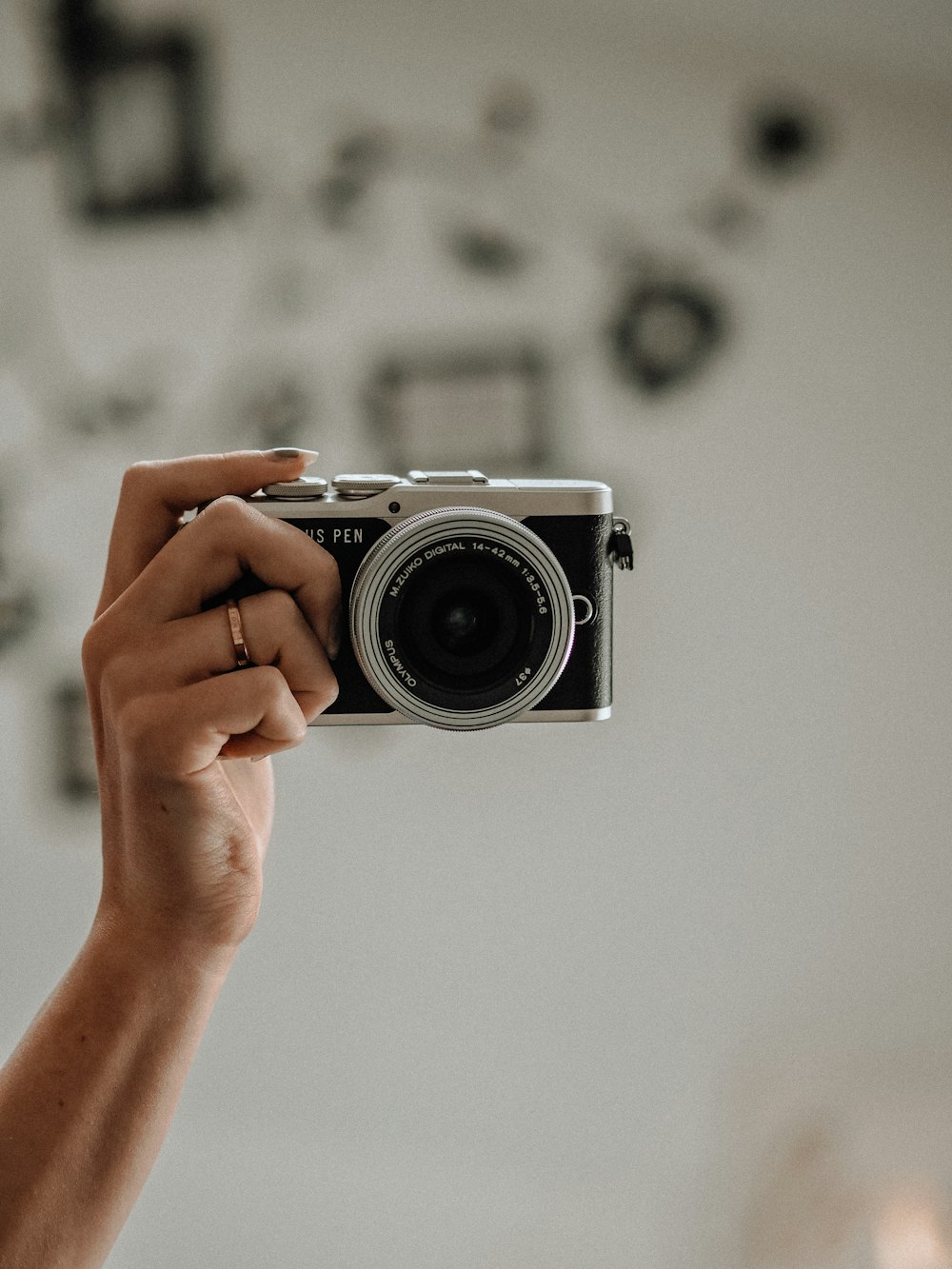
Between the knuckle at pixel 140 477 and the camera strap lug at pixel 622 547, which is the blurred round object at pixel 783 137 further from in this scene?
the knuckle at pixel 140 477

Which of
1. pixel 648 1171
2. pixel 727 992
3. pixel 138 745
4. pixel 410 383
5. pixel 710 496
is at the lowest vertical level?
pixel 648 1171

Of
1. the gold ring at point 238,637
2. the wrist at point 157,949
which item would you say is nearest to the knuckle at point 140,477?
the gold ring at point 238,637

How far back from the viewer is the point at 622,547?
64 cm

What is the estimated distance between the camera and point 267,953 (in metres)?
0.99

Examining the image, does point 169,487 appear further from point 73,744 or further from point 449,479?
point 73,744

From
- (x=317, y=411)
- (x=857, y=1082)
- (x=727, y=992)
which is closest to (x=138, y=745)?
(x=317, y=411)

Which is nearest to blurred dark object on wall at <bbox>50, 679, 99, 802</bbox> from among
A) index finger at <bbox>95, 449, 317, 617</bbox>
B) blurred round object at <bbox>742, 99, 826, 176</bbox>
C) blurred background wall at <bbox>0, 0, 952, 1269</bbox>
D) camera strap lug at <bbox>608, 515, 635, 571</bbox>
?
blurred background wall at <bbox>0, 0, 952, 1269</bbox>

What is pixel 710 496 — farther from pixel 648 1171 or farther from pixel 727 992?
pixel 648 1171

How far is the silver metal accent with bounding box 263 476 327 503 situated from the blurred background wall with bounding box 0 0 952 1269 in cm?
32

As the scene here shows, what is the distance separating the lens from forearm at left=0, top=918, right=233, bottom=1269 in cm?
53

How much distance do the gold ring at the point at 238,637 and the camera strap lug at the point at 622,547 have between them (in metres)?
0.26

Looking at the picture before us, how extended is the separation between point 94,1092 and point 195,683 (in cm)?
26

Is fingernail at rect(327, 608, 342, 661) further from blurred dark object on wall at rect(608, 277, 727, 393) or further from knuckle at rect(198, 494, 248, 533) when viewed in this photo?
blurred dark object on wall at rect(608, 277, 727, 393)

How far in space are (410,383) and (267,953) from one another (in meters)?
0.63
